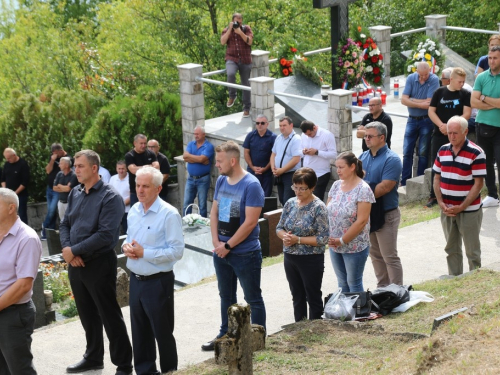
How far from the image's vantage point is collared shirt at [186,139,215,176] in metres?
15.2

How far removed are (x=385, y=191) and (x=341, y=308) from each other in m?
1.52

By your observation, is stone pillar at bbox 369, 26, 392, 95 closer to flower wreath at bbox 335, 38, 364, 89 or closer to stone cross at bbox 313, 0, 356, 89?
stone cross at bbox 313, 0, 356, 89

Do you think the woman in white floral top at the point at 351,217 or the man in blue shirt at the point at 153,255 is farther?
the woman in white floral top at the point at 351,217

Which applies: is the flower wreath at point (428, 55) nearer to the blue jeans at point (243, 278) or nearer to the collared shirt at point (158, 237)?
the blue jeans at point (243, 278)

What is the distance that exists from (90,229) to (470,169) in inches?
154

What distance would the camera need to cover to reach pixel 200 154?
49.9 feet

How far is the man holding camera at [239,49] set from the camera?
16.3 m

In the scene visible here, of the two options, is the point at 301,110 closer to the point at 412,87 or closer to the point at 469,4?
the point at 412,87

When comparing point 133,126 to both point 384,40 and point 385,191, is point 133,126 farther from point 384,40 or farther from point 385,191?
point 385,191

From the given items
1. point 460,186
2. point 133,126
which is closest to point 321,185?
point 460,186

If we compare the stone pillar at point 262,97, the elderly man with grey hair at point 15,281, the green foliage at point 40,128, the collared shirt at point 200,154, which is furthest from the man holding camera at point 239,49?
the elderly man with grey hair at point 15,281

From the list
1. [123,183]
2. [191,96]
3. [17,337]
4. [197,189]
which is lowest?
[197,189]

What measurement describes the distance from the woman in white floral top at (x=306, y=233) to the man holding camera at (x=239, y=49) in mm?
9069

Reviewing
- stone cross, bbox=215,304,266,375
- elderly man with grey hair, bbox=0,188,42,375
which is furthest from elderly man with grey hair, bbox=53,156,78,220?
stone cross, bbox=215,304,266,375
